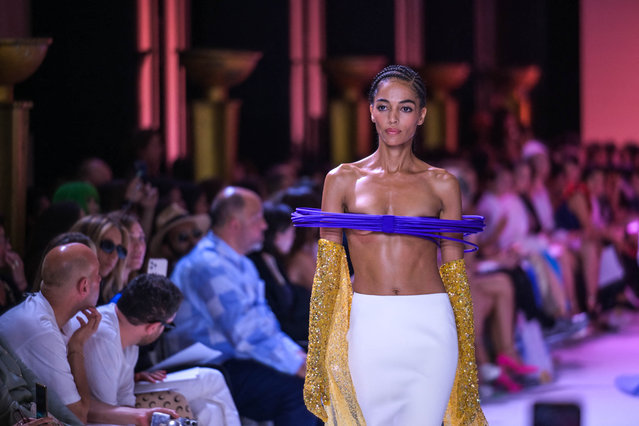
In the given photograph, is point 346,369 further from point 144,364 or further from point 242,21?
point 242,21

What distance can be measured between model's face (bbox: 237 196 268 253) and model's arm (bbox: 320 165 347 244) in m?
1.66

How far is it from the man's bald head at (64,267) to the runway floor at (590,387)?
1.99 m

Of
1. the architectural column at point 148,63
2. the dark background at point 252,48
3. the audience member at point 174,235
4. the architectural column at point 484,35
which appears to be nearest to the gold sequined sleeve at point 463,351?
the audience member at point 174,235

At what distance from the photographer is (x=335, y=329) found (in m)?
2.99

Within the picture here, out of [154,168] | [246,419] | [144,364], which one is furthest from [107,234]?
[154,168]

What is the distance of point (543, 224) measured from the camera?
7770 mm

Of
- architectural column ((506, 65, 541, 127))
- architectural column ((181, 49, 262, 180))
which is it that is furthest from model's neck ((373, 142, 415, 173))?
architectural column ((506, 65, 541, 127))

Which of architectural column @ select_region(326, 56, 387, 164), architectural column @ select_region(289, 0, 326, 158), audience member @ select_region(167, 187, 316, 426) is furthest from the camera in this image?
architectural column @ select_region(289, 0, 326, 158)

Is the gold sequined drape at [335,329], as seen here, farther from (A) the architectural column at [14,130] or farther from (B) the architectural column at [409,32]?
(B) the architectural column at [409,32]

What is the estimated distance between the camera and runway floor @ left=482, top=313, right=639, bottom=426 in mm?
5359

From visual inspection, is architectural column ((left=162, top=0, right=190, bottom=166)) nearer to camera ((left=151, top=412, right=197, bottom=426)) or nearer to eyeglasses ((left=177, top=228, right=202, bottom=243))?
eyeglasses ((left=177, top=228, right=202, bottom=243))

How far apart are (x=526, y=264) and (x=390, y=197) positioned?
4122 millimetres

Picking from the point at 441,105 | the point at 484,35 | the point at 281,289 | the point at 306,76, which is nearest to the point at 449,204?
the point at 281,289

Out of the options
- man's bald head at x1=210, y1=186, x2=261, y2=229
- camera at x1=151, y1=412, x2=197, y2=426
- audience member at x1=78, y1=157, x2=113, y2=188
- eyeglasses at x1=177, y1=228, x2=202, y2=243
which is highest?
audience member at x1=78, y1=157, x2=113, y2=188
